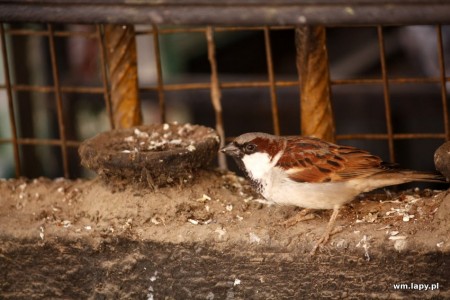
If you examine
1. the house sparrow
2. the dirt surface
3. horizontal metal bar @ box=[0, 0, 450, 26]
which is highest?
horizontal metal bar @ box=[0, 0, 450, 26]

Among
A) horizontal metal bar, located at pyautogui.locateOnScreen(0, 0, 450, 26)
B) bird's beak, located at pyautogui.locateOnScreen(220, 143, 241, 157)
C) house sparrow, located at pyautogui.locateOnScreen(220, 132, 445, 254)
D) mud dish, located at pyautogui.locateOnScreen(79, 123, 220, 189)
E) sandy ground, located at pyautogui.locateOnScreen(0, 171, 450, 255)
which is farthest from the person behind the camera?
bird's beak, located at pyautogui.locateOnScreen(220, 143, 241, 157)

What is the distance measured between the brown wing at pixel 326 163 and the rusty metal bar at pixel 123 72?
1042 millimetres

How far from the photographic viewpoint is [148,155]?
14.0 ft

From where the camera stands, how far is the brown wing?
4188mm

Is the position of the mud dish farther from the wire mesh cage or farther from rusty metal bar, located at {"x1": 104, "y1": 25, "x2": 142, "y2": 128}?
rusty metal bar, located at {"x1": 104, "y1": 25, "x2": 142, "y2": 128}

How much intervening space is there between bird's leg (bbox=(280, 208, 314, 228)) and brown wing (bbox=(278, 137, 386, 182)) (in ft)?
0.65

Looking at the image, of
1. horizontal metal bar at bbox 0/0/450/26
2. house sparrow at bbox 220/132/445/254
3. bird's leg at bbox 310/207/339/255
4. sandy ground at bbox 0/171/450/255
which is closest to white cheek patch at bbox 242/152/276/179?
house sparrow at bbox 220/132/445/254

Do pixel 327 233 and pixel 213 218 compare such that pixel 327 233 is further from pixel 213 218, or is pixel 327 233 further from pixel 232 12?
pixel 232 12

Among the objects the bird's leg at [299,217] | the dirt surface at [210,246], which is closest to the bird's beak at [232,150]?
the dirt surface at [210,246]

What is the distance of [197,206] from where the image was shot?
4402mm

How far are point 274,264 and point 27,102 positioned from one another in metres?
4.89

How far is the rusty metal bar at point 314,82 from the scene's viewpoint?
448 centimetres

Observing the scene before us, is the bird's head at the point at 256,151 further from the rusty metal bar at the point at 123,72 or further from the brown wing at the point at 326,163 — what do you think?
the rusty metal bar at the point at 123,72

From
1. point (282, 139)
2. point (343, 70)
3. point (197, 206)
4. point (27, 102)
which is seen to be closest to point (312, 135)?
point (282, 139)
